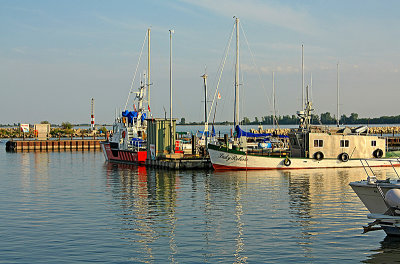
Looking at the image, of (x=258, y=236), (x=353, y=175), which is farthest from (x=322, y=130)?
(x=258, y=236)

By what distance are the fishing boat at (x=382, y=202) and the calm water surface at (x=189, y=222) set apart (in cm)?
65

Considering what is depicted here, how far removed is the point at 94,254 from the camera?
18.6 m

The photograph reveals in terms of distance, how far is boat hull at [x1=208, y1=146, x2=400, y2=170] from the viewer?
48.5 metres

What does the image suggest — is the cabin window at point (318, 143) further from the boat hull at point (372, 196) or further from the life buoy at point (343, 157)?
the boat hull at point (372, 196)

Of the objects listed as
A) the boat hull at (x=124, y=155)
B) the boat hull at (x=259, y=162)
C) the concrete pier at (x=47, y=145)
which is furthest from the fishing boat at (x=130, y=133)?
the concrete pier at (x=47, y=145)

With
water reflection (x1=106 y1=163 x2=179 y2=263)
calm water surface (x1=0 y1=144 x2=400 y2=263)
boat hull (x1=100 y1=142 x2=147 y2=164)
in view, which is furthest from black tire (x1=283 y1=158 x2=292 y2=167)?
boat hull (x1=100 y1=142 x2=147 y2=164)

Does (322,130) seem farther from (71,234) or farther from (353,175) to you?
(71,234)

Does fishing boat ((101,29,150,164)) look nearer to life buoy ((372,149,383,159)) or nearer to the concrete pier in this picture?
life buoy ((372,149,383,159))

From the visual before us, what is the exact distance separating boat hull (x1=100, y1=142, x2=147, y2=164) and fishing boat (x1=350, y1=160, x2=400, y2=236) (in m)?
37.6

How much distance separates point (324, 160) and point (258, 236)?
30132 mm

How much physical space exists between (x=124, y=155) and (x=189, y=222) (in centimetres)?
3725

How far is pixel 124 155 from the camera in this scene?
60.6 m

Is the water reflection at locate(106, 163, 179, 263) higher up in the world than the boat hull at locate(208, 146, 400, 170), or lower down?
lower down

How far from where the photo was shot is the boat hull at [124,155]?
56.6m
